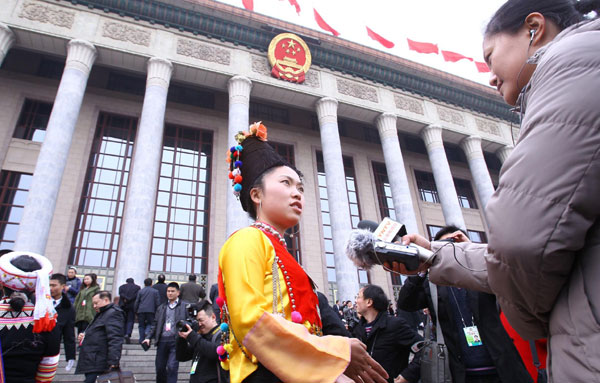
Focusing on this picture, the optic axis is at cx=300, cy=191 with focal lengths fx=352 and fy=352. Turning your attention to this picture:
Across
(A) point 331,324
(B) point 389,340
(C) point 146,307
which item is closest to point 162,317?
(C) point 146,307

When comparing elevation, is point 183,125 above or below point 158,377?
above

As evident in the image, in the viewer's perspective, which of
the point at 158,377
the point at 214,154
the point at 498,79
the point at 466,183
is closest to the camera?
the point at 498,79

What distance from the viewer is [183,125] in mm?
17375

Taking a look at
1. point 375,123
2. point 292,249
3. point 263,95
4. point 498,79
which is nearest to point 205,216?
point 292,249

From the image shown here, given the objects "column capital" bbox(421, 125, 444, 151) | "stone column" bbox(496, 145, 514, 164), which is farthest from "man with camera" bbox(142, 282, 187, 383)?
"stone column" bbox(496, 145, 514, 164)

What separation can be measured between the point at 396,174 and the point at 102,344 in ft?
46.7

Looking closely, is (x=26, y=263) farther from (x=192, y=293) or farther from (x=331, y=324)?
(x=192, y=293)

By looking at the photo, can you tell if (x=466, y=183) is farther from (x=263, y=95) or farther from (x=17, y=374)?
(x=17, y=374)

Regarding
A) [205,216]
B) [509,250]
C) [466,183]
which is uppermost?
[466,183]

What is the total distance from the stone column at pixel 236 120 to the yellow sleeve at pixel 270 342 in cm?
1105

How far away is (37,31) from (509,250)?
16371 millimetres

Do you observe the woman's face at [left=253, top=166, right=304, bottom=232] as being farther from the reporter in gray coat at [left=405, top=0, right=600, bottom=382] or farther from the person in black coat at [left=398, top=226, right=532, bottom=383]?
the person in black coat at [left=398, top=226, right=532, bottom=383]

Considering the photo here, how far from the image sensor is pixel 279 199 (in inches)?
83.7

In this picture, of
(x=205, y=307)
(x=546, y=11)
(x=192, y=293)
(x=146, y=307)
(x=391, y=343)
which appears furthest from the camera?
(x=192, y=293)
